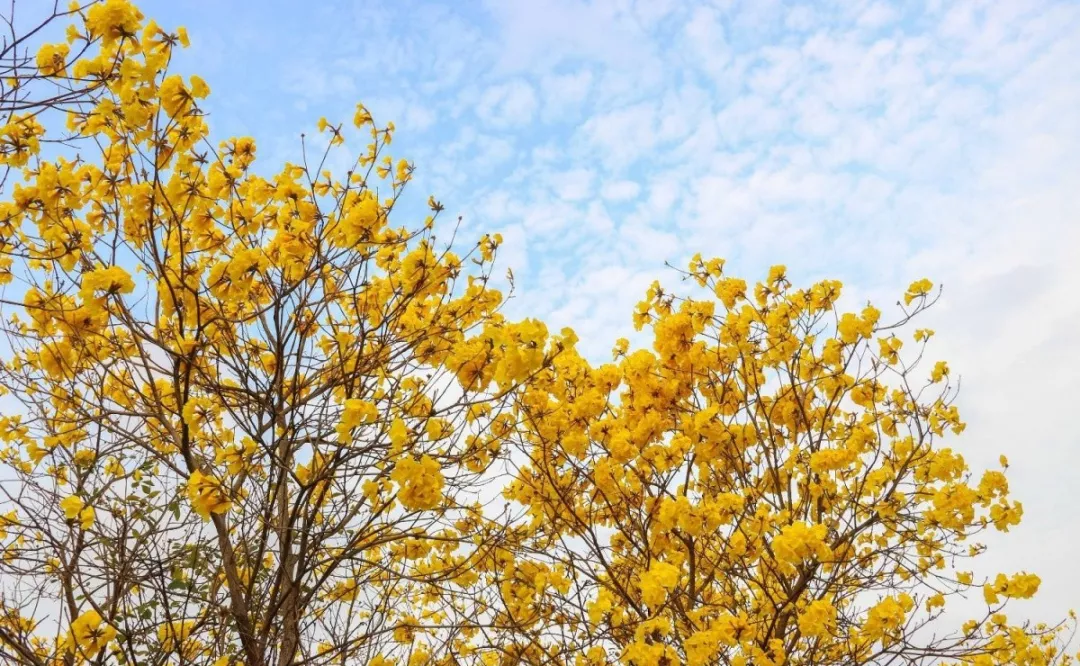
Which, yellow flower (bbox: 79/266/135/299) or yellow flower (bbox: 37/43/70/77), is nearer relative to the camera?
yellow flower (bbox: 79/266/135/299)

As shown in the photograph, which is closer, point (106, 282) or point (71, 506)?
point (106, 282)

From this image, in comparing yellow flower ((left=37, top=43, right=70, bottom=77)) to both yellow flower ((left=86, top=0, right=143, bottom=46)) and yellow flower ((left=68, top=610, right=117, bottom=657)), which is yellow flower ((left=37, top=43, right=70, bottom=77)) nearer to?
yellow flower ((left=86, top=0, right=143, bottom=46))

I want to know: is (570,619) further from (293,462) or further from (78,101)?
(78,101)

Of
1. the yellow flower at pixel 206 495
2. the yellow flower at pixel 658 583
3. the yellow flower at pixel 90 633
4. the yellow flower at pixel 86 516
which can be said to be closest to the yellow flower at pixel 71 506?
the yellow flower at pixel 86 516

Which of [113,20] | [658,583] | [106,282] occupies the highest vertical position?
[113,20]

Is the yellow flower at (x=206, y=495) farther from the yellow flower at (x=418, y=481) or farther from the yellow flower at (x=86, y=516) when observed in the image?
the yellow flower at (x=86, y=516)

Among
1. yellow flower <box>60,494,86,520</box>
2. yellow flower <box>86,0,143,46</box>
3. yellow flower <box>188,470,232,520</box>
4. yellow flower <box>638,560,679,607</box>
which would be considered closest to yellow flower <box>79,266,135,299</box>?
yellow flower <box>188,470,232,520</box>

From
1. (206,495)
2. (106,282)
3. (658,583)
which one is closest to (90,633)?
(206,495)

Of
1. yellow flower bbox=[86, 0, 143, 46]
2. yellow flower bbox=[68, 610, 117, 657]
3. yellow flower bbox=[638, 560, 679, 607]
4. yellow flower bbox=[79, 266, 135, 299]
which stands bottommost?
yellow flower bbox=[68, 610, 117, 657]

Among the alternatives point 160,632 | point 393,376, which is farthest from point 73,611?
point 393,376

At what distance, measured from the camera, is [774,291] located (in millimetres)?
4586

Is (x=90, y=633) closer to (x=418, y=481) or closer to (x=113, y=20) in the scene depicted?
(x=418, y=481)

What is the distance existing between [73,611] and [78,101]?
2.22 meters

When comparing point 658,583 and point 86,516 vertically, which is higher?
point 86,516
